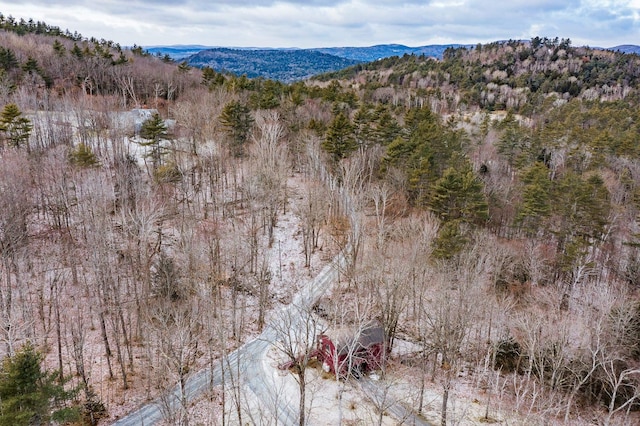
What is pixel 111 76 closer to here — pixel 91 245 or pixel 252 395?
pixel 91 245

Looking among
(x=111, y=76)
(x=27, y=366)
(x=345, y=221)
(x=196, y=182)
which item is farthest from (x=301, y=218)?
(x=111, y=76)

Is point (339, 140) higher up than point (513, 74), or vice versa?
point (513, 74)

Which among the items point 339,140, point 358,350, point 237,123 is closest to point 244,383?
point 358,350

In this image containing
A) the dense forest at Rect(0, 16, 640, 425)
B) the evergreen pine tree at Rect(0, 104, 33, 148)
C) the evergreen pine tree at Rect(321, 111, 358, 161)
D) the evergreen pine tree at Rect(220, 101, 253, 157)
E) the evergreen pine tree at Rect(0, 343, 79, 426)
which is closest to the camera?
the evergreen pine tree at Rect(0, 343, 79, 426)

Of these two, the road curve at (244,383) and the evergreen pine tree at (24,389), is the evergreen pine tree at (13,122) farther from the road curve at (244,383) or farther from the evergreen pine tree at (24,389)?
the evergreen pine tree at (24,389)

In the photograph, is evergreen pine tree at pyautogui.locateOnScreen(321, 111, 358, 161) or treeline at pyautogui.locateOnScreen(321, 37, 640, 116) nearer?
evergreen pine tree at pyautogui.locateOnScreen(321, 111, 358, 161)

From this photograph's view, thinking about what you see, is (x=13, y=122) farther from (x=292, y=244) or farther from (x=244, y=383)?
(x=244, y=383)

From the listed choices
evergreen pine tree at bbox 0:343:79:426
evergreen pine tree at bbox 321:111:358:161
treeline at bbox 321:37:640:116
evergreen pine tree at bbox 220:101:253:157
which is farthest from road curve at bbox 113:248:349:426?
treeline at bbox 321:37:640:116

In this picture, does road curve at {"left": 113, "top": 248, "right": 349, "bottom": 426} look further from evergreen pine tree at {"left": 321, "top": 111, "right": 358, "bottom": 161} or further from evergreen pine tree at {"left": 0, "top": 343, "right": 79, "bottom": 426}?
evergreen pine tree at {"left": 321, "top": 111, "right": 358, "bottom": 161}

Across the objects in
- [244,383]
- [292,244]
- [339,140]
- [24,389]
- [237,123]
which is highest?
[237,123]
